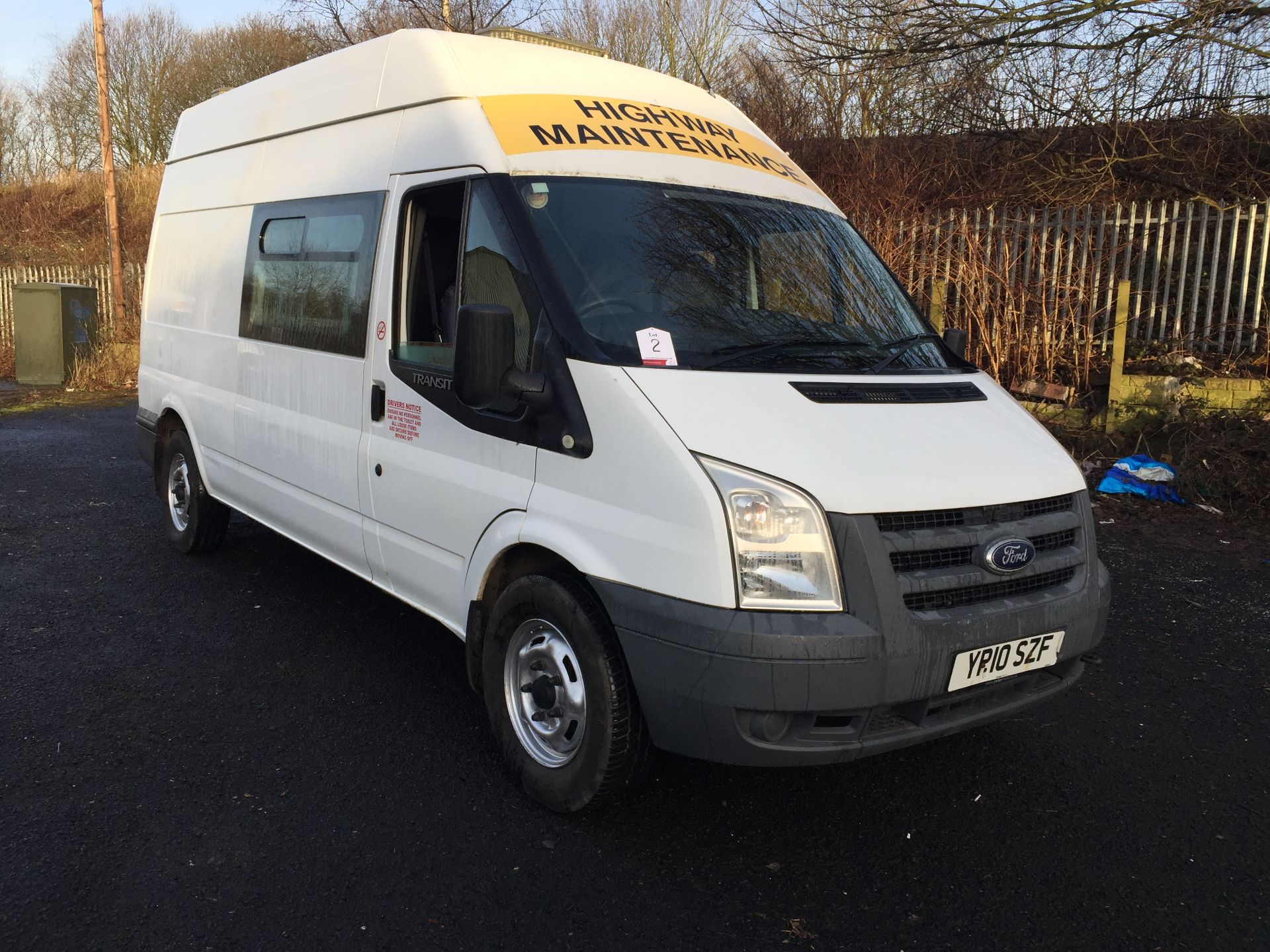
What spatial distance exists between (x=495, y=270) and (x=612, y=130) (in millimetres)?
789

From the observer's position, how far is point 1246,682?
14.7 feet

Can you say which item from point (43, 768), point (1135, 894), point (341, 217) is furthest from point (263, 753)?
point (1135, 894)

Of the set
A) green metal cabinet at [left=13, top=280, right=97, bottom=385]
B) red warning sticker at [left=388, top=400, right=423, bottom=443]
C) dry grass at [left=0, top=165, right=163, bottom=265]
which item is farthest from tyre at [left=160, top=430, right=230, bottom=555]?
dry grass at [left=0, top=165, right=163, bottom=265]

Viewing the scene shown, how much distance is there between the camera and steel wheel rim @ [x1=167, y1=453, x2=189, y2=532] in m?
6.21

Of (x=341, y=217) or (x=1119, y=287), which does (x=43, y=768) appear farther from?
(x=1119, y=287)

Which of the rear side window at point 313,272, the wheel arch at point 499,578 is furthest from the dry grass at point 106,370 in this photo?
the wheel arch at point 499,578

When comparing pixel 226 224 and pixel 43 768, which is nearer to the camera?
pixel 43 768

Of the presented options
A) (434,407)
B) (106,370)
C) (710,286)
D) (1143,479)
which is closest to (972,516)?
(710,286)

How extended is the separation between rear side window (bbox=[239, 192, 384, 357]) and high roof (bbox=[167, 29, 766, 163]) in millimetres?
423

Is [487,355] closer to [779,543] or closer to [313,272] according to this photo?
[779,543]

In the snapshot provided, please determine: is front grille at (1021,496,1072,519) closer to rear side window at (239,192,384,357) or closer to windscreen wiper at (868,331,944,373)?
windscreen wiper at (868,331,944,373)

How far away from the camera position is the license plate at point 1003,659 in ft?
9.50

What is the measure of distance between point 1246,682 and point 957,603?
246 centimetres

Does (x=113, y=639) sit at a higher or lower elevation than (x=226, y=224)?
lower
